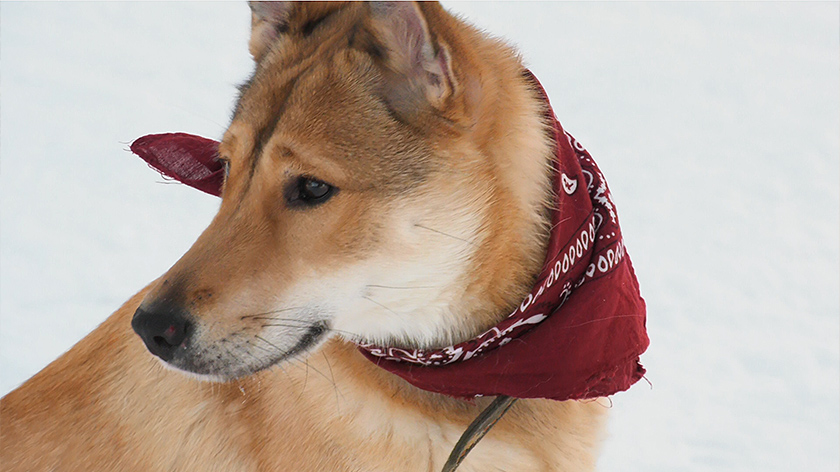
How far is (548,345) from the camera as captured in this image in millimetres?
2178

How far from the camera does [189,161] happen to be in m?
2.53

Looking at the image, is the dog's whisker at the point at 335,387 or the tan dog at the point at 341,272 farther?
the dog's whisker at the point at 335,387

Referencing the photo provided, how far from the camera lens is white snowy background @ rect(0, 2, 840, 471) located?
3.79 meters

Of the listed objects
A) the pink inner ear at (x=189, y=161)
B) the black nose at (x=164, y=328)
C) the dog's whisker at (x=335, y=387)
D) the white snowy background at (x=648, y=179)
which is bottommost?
the white snowy background at (x=648, y=179)

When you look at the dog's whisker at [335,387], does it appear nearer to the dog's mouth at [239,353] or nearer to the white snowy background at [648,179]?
the dog's mouth at [239,353]

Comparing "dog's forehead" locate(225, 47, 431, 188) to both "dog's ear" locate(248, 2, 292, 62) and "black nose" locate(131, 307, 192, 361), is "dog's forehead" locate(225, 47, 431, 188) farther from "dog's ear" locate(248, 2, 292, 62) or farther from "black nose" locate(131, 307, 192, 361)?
"black nose" locate(131, 307, 192, 361)

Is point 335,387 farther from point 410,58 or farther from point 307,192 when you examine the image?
point 410,58

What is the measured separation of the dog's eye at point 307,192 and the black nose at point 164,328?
372 millimetres

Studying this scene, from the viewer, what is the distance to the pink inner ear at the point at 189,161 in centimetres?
252

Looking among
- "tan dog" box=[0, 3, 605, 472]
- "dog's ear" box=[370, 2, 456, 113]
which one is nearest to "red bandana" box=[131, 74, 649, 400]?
"tan dog" box=[0, 3, 605, 472]

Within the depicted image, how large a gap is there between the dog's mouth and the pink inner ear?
0.75 metres

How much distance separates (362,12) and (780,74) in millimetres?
6484

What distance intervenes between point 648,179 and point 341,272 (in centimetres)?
416

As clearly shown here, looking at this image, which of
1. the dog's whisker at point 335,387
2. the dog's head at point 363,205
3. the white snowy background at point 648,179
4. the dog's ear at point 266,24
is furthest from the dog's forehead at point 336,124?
the dog's whisker at point 335,387
